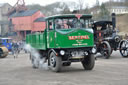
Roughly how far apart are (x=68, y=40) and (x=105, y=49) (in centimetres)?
781

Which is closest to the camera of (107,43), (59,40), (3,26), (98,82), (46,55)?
(98,82)

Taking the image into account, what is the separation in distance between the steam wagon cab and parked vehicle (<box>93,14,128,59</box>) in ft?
21.4

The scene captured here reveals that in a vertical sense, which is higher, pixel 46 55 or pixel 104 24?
pixel 104 24

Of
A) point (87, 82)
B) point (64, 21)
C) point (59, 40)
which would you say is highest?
point (64, 21)

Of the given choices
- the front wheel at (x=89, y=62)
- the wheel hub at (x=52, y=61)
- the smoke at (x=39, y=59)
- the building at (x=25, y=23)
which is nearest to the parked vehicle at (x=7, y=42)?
the smoke at (x=39, y=59)

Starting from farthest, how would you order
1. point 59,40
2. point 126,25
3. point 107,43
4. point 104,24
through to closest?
1. point 126,25
2. point 104,24
3. point 107,43
4. point 59,40

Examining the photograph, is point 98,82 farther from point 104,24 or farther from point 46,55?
point 104,24

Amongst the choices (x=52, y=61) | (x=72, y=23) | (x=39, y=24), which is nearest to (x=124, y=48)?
(x=72, y=23)

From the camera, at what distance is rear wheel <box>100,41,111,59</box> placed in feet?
58.4

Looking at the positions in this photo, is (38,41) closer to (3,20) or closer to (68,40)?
(68,40)

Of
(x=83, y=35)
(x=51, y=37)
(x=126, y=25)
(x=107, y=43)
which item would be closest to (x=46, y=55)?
(x=51, y=37)

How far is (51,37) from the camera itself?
1137 centimetres

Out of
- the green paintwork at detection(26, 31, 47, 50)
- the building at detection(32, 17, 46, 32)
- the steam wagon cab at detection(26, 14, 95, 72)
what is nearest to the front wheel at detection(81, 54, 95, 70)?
the steam wagon cab at detection(26, 14, 95, 72)

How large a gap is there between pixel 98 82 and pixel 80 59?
300 cm
